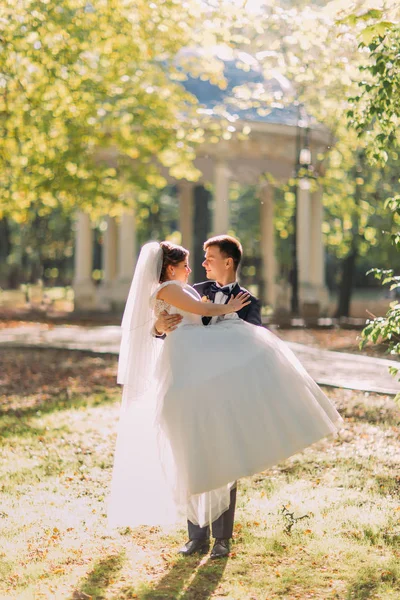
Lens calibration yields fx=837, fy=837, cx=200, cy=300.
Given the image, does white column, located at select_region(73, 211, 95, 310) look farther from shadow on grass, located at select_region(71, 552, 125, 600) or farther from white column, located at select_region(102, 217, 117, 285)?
shadow on grass, located at select_region(71, 552, 125, 600)

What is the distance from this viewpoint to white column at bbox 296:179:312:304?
2852 centimetres

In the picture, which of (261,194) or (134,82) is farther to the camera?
(261,194)

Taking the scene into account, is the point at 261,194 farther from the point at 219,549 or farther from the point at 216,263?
the point at 219,549

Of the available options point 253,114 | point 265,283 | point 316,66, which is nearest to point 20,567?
point 316,66

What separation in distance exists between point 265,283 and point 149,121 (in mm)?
12419

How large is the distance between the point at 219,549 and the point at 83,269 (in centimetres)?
2426

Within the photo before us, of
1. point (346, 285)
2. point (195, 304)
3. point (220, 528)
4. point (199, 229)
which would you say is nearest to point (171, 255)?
point (195, 304)

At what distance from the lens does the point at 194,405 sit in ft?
17.1

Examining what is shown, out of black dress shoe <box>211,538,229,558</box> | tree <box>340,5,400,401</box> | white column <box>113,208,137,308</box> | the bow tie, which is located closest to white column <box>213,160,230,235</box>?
white column <box>113,208,137,308</box>

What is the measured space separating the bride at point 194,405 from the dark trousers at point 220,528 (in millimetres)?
145

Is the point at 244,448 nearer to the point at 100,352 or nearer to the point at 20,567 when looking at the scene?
the point at 20,567

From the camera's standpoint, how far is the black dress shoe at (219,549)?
569 centimetres

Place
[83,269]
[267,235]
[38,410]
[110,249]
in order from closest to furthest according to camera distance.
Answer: [38,410], [83,269], [267,235], [110,249]

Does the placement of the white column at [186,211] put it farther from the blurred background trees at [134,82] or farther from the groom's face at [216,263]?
the groom's face at [216,263]
